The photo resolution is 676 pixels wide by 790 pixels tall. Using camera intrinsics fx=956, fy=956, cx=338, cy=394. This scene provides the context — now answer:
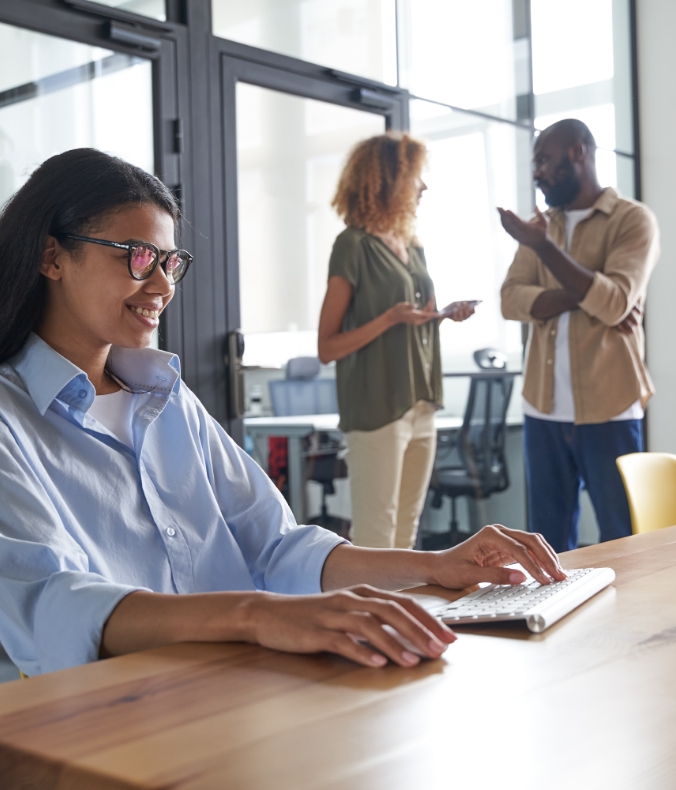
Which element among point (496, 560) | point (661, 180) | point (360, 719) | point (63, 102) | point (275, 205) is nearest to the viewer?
point (360, 719)

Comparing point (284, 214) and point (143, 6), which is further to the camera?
point (284, 214)

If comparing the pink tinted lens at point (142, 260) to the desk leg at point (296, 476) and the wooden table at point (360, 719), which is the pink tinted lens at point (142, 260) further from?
the desk leg at point (296, 476)

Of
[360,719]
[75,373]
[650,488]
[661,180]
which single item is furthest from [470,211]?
[360,719]

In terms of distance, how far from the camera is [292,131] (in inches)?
136

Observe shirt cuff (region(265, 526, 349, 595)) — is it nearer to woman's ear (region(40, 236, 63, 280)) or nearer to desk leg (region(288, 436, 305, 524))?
woman's ear (region(40, 236, 63, 280))

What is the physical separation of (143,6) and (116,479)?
2.17 metres

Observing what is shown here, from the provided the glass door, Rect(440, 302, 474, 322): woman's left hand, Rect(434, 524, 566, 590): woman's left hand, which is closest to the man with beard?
Rect(440, 302, 474, 322): woman's left hand

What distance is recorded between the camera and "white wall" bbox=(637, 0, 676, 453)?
17.4 feet

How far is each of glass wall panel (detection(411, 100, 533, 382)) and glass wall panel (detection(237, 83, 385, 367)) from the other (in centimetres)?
65

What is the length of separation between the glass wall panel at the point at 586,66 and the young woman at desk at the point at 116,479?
368 cm

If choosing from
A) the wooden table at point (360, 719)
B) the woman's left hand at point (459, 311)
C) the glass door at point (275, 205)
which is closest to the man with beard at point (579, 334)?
the woman's left hand at point (459, 311)

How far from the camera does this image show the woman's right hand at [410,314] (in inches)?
121

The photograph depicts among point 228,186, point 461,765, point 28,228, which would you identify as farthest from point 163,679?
point 228,186

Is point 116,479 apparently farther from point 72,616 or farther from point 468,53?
point 468,53
